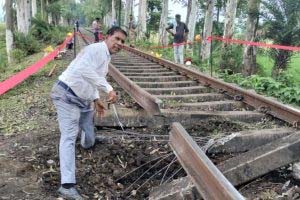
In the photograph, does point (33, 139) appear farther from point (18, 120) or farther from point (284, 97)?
point (284, 97)

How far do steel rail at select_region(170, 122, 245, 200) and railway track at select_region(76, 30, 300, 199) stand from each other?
2.1 inches

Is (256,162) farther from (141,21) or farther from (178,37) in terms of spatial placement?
(141,21)

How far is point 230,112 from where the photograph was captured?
602 centimetres

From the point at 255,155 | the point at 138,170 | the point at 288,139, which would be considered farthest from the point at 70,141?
the point at 288,139

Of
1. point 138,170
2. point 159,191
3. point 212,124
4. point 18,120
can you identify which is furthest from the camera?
point 18,120

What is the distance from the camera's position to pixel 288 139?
4137 mm

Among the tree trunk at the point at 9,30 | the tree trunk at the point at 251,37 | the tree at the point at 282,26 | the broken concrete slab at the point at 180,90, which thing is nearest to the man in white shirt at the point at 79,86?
the broken concrete slab at the point at 180,90

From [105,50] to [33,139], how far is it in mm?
1586

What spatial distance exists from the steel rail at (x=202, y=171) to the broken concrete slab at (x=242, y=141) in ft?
2.75


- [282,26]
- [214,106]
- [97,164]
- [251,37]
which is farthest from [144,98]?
[282,26]

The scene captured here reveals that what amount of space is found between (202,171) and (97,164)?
1.77 m

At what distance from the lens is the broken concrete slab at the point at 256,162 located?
378 cm

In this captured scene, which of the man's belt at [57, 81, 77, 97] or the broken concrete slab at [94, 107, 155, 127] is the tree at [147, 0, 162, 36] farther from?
the man's belt at [57, 81, 77, 97]

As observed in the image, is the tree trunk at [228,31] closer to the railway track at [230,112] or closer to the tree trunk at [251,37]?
the tree trunk at [251,37]
